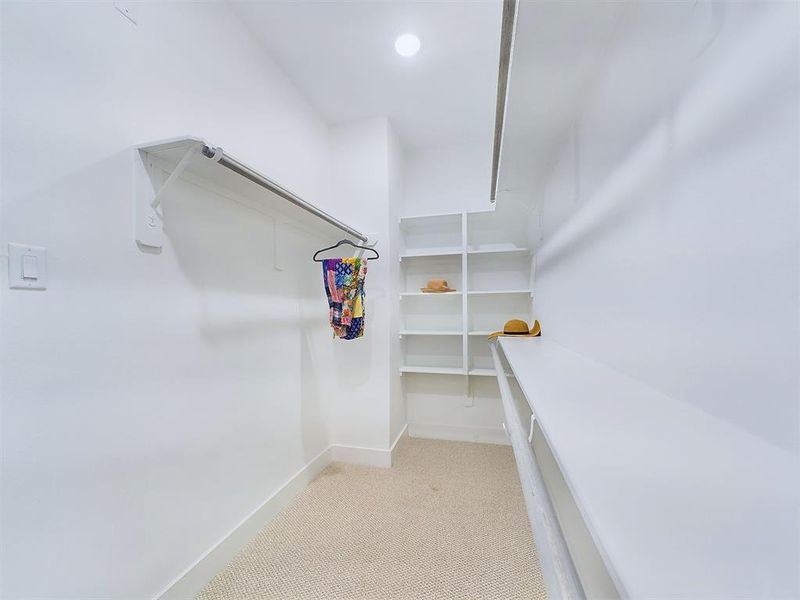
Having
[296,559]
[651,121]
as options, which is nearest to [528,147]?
[651,121]

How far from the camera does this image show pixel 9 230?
29.8 inches

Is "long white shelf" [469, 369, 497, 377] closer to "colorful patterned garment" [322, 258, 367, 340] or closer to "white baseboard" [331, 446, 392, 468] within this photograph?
"white baseboard" [331, 446, 392, 468]

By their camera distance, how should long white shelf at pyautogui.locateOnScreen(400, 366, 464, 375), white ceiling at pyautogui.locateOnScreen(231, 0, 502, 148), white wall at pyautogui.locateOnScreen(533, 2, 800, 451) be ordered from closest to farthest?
white wall at pyautogui.locateOnScreen(533, 2, 800, 451) < white ceiling at pyautogui.locateOnScreen(231, 0, 502, 148) < long white shelf at pyautogui.locateOnScreen(400, 366, 464, 375)

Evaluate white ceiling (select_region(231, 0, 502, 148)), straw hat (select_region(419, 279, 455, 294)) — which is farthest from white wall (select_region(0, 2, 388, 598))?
straw hat (select_region(419, 279, 455, 294))

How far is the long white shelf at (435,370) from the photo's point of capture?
2.46 metres

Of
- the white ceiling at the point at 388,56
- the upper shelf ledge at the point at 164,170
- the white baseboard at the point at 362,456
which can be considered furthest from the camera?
the white baseboard at the point at 362,456

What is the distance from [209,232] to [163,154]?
33 centimetres

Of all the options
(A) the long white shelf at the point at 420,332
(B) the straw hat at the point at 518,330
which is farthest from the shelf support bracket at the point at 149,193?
(A) the long white shelf at the point at 420,332

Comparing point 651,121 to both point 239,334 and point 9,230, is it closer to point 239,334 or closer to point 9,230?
point 9,230

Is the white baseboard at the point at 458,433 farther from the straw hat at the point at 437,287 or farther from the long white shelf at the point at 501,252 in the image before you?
the long white shelf at the point at 501,252

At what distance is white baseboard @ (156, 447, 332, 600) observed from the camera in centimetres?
116

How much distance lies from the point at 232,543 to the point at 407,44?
260 centimetres

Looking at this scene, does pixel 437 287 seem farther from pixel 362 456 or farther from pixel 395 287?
pixel 362 456

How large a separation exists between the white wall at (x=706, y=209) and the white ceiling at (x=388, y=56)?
1.12 meters
